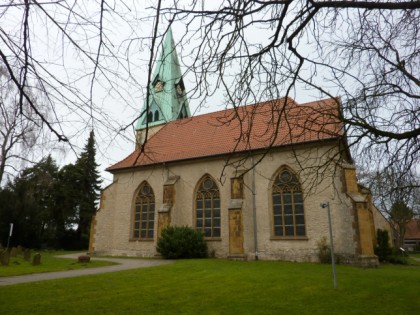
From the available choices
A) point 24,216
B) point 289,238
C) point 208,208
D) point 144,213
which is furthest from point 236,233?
point 24,216

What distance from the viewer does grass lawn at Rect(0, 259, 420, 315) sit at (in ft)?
21.8

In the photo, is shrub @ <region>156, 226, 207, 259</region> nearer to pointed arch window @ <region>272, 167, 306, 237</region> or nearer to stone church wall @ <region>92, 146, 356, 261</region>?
stone church wall @ <region>92, 146, 356, 261</region>

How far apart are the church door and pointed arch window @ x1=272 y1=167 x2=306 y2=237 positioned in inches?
75.0

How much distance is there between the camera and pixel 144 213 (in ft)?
73.2

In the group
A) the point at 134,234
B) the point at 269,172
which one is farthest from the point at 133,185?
the point at 269,172

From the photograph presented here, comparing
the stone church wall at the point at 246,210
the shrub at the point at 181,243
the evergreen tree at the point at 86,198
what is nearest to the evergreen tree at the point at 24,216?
the evergreen tree at the point at 86,198

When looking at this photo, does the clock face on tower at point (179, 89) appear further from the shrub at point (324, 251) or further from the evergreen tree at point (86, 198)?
the evergreen tree at point (86, 198)

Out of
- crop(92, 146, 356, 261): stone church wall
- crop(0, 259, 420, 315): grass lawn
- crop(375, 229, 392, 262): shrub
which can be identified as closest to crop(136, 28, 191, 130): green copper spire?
crop(0, 259, 420, 315): grass lawn

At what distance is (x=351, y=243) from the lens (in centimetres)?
1598

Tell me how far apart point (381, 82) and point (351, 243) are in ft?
37.9

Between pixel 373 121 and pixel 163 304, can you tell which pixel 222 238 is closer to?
pixel 163 304

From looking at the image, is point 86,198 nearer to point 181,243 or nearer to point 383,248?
point 181,243

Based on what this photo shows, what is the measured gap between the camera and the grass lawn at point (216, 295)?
664 centimetres

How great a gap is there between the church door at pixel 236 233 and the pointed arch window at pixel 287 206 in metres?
1.90
